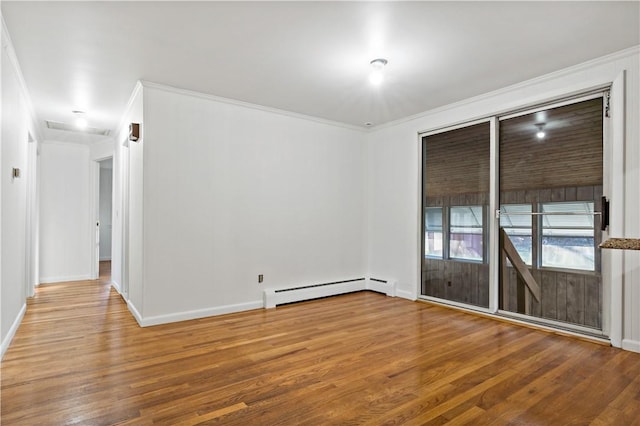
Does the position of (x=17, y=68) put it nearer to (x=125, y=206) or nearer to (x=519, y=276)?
(x=125, y=206)

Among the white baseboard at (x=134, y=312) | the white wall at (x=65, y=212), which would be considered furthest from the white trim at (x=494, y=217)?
the white wall at (x=65, y=212)

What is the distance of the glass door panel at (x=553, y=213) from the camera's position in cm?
343

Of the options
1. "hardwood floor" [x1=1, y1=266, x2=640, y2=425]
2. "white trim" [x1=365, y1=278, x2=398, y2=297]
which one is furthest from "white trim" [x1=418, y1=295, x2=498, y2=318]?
"white trim" [x1=365, y1=278, x2=398, y2=297]

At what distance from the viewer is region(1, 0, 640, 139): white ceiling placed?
252 centimetres

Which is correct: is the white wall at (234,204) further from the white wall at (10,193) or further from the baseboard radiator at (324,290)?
the white wall at (10,193)

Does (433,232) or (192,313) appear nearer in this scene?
(192,313)

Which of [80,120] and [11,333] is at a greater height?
[80,120]

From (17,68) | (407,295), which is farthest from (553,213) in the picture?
(17,68)

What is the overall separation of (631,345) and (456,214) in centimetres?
219

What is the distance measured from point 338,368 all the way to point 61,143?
22.6 feet

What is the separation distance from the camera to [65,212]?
6617 mm

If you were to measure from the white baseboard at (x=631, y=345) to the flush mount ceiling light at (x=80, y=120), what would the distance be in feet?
22.3

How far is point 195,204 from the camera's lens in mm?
4125

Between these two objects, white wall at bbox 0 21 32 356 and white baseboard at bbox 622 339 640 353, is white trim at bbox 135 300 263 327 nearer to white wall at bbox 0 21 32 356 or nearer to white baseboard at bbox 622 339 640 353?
white wall at bbox 0 21 32 356
